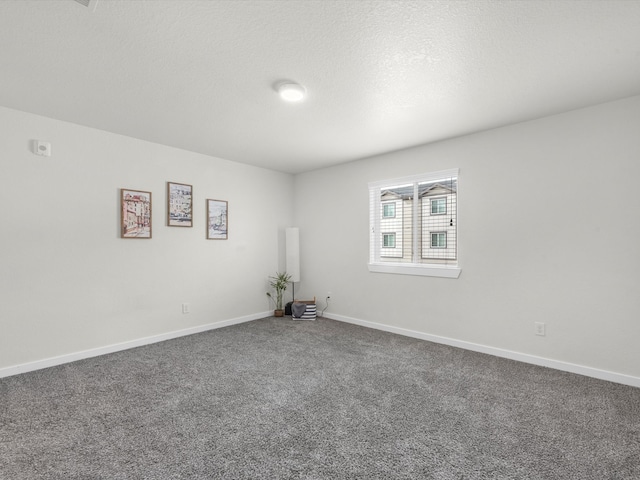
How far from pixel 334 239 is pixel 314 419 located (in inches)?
122

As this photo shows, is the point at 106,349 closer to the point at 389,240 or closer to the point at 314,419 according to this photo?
the point at 314,419

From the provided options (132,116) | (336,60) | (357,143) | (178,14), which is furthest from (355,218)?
(178,14)

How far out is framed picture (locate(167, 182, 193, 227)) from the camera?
3.93 metres

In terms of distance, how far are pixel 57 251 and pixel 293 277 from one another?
3095 mm

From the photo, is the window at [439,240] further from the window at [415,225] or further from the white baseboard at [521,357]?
the white baseboard at [521,357]

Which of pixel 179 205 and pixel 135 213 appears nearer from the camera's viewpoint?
pixel 135 213

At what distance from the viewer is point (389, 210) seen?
434 centimetres

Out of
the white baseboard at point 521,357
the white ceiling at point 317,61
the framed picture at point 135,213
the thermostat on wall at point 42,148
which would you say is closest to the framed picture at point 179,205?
the framed picture at point 135,213

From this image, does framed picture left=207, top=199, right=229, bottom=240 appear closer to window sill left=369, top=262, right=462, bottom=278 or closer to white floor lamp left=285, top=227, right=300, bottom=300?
white floor lamp left=285, top=227, right=300, bottom=300

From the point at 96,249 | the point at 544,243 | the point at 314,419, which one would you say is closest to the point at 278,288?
the point at 96,249

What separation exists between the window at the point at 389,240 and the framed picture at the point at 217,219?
236cm

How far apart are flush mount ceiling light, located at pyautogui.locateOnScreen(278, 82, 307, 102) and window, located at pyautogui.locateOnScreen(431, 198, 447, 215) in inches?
86.3

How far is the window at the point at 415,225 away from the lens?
3.69 meters

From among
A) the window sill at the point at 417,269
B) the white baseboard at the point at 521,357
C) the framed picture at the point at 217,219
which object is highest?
the framed picture at the point at 217,219
